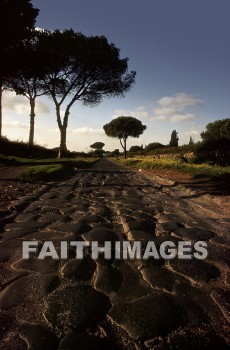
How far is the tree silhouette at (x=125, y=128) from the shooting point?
46156 millimetres

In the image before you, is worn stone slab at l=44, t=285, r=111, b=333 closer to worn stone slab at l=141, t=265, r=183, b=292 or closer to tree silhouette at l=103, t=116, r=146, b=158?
worn stone slab at l=141, t=265, r=183, b=292

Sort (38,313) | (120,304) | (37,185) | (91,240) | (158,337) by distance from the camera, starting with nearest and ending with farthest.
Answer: (158,337) → (38,313) → (120,304) → (91,240) → (37,185)

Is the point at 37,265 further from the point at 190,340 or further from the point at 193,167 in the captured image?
the point at 193,167

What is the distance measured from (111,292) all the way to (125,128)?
4512cm

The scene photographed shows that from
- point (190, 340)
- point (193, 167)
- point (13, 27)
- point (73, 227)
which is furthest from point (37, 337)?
point (13, 27)

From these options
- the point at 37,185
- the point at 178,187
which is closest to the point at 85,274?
the point at 37,185

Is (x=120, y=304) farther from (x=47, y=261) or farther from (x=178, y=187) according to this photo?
(x=178, y=187)

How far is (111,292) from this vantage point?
7.86ft

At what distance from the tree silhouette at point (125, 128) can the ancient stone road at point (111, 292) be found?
4216 cm

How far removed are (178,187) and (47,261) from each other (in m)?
6.81

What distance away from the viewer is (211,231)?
14.1 ft

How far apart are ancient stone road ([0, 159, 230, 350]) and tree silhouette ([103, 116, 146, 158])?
42.2 metres

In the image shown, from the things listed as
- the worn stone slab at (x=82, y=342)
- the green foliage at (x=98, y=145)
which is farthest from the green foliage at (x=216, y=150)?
the green foliage at (x=98, y=145)

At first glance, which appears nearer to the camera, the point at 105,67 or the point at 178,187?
the point at 178,187
